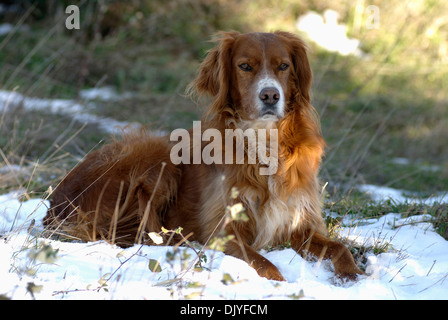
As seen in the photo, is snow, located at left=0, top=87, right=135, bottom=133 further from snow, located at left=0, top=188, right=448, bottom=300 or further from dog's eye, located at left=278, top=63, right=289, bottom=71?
dog's eye, located at left=278, top=63, right=289, bottom=71

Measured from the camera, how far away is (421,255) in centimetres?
312

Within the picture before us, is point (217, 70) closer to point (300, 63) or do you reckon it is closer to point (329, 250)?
point (300, 63)

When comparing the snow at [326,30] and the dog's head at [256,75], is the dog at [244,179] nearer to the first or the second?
the dog's head at [256,75]

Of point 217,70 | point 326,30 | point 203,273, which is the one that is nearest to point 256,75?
point 217,70

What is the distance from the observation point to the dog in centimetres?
314

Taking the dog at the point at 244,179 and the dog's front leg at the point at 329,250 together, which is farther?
the dog at the point at 244,179

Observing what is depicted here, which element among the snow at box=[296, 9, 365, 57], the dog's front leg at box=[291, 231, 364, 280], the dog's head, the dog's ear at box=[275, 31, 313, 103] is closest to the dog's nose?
the dog's head

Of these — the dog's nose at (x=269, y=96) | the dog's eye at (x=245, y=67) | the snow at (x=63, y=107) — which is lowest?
the snow at (x=63, y=107)

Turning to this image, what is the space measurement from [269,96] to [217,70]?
498 mm

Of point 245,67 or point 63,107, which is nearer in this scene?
point 245,67

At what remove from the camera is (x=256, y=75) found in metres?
3.18

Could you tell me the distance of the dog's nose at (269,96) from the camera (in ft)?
9.96

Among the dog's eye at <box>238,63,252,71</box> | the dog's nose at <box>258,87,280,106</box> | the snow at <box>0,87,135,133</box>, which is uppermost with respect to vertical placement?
the dog's eye at <box>238,63,252,71</box>

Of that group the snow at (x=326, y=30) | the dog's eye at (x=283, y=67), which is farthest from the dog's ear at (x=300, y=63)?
the snow at (x=326, y=30)
